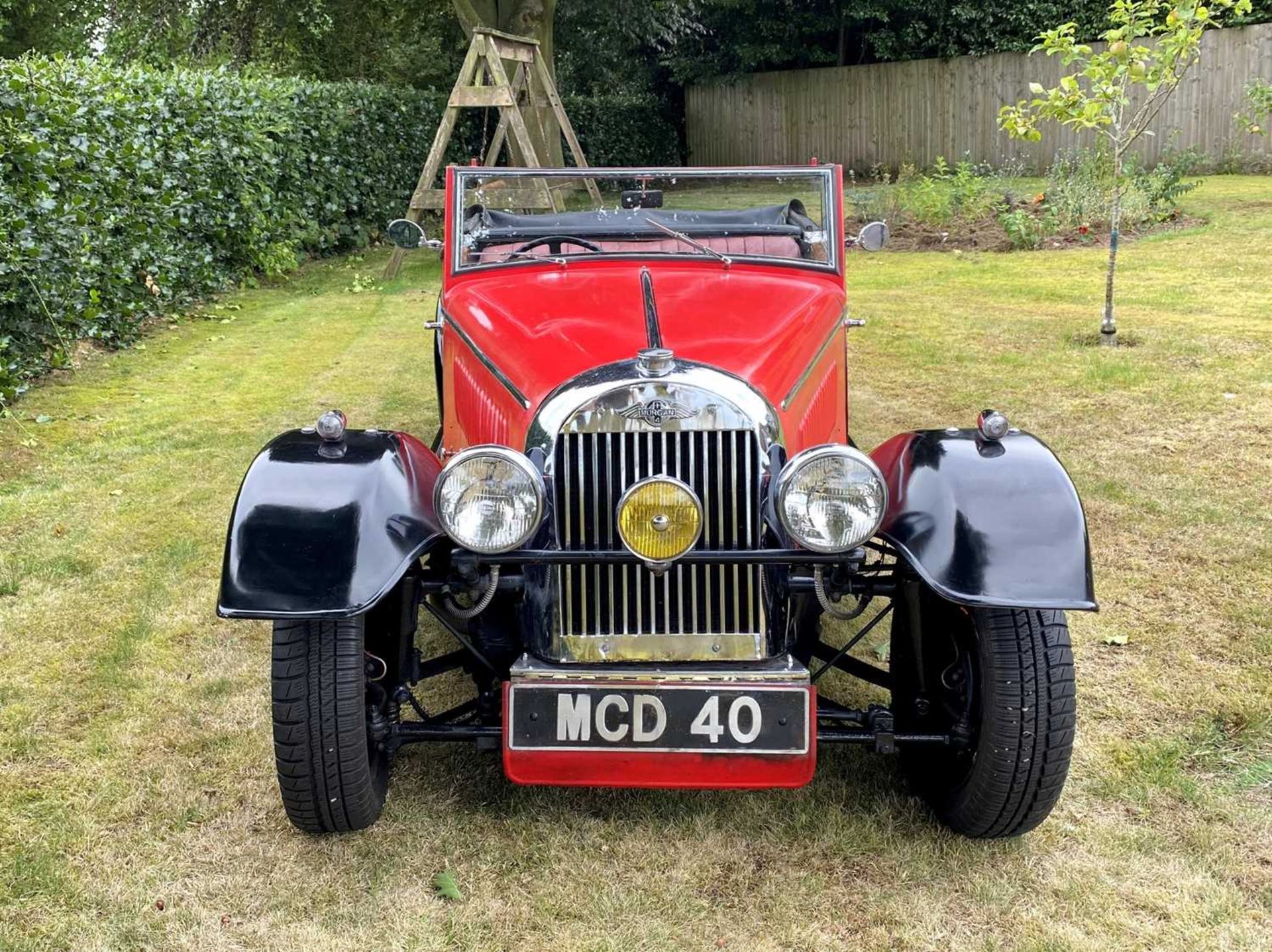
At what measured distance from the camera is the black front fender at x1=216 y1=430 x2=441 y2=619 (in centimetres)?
235

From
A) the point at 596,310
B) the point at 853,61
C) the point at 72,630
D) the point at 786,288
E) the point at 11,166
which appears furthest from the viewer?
the point at 853,61

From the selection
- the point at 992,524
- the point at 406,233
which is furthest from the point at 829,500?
the point at 406,233

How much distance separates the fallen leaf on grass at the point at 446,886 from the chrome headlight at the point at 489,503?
78cm

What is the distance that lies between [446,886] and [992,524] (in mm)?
→ 1470

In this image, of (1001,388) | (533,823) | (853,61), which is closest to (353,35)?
(853,61)

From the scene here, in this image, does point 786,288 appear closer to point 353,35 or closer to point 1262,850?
point 1262,850

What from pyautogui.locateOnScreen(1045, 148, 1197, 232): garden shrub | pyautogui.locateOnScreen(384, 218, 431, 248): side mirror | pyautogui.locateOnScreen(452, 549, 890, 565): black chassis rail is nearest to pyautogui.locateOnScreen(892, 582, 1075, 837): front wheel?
pyautogui.locateOnScreen(452, 549, 890, 565): black chassis rail

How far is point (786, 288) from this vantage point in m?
3.37

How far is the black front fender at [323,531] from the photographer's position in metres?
2.35

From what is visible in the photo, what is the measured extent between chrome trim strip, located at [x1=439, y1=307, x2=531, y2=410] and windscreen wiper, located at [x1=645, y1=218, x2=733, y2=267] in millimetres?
789

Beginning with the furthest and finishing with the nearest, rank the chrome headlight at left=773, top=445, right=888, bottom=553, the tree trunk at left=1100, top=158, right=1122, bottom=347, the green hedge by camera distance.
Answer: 1. the tree trunk at left=1100, top=158, right=1122, bottom=347
2. the green hedge
3. the chrome headlight at left=773, top=445, right=888, bottom=553

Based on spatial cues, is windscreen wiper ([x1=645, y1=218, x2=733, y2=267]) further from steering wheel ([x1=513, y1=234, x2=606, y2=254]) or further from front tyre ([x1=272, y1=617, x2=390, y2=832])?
front tyre ([x1=272, y1=617, x2=390, y2=832])

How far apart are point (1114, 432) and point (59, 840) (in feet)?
16.2

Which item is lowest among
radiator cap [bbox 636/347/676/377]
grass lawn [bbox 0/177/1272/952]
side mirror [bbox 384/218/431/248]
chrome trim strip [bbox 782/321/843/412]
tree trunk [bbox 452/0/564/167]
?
grass lawn [bbox 0/177/1272/952]
